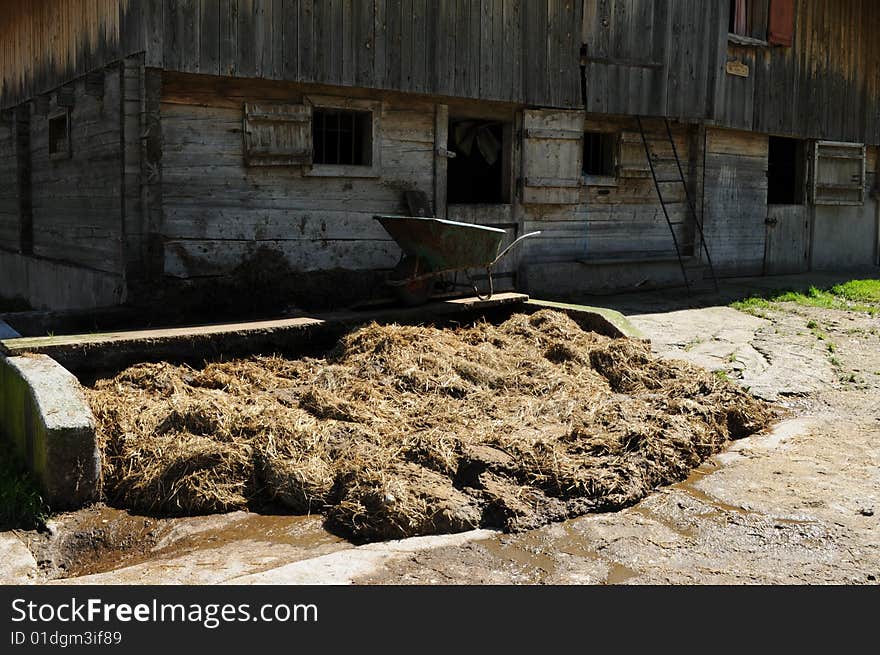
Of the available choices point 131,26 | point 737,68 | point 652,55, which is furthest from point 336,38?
point 737,68

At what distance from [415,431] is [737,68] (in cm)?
1008

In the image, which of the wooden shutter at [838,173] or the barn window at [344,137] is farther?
the wooden shutter at [838,173]

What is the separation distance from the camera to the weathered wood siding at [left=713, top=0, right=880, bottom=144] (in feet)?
46.7

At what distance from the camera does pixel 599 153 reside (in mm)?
13188

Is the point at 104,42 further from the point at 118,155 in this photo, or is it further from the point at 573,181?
the point at 573,181

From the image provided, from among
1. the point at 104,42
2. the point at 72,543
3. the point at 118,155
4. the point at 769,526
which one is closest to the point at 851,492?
the point at 769,526

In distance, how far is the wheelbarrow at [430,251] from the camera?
28.9 ft

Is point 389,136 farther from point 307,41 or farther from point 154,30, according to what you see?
point 154,30

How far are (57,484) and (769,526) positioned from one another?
3.78m

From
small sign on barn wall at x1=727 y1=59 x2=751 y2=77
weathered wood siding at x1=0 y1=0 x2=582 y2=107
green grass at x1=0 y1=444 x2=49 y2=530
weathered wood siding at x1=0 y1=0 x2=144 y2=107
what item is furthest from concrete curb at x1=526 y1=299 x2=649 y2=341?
small sign on barn wall at x1=727 y1=59 x2=751 y2=77

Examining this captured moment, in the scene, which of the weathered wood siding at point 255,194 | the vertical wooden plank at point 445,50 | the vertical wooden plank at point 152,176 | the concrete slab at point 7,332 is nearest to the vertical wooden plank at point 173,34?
the vertical wooden plank at point 152,176

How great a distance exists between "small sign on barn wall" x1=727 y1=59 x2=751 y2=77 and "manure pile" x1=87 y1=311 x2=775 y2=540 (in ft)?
24.6

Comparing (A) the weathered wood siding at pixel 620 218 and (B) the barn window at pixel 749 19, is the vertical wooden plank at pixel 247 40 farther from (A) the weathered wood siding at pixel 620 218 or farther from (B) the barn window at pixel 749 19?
(B) the barn window at pixel 749 19

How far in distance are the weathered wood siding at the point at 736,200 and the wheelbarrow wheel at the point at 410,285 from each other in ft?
21.2
